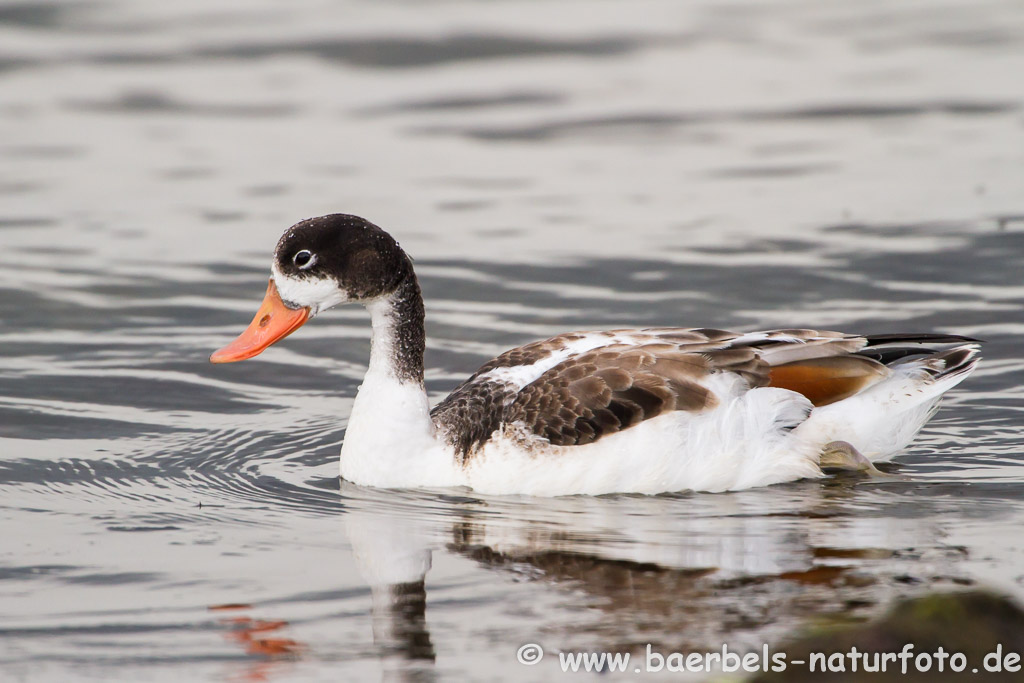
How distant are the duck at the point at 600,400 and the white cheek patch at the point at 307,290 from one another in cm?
1

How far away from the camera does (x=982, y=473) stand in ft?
28.6

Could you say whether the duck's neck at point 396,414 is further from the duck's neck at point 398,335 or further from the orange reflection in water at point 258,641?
the orange reflection in water at point 258,641

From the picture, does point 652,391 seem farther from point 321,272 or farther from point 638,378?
point 321,272

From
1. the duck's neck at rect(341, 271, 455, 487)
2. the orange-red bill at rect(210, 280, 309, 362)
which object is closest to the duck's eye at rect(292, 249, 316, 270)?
the orange-red bill at rect(210, 280, 309, 362)

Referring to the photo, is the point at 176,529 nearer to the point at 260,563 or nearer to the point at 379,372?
the point at 260,563

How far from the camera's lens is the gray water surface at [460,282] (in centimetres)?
657

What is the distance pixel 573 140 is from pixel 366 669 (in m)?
12.3

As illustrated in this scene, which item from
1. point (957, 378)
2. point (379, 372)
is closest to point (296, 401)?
point (379, 372)

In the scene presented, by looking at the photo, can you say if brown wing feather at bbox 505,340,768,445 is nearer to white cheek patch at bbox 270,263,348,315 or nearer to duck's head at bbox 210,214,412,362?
duck's head at bbox 210,214,412,362

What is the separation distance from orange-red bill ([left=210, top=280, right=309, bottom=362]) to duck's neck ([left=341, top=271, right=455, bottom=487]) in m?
0.48

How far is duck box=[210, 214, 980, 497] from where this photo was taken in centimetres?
840

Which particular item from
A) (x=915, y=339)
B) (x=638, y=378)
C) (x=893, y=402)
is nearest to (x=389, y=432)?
(x=638, y=378)

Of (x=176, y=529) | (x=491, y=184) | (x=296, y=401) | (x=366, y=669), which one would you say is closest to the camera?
(x=366, y=669)

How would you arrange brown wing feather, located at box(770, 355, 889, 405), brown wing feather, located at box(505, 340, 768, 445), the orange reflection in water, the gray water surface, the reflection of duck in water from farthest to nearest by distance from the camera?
brown wing feather, located at box(770, 355, 889, 405)
brown wing feather, located at box(505, 340, 768, 445)
the gray water surface
the reflection of duck in water
the orange reflection in water
